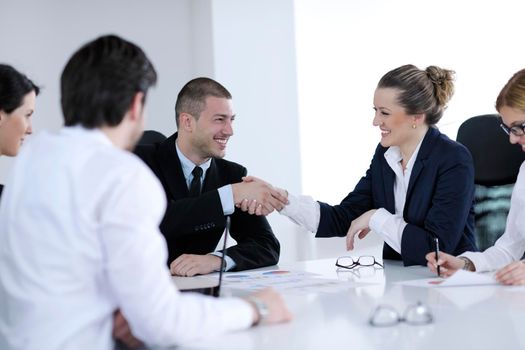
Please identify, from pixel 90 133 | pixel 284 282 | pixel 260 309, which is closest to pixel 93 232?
pixel 90 133

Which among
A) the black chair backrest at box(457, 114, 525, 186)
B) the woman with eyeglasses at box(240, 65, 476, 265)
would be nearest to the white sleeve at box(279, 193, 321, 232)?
the woman with eyeglasses at box(240, 65, 476, 265)

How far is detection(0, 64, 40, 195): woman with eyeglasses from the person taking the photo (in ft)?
9.00

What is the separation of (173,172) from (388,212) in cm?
90

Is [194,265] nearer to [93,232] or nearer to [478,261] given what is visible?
[478,261]

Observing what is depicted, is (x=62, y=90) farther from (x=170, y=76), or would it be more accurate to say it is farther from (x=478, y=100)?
(x=478, y=100)

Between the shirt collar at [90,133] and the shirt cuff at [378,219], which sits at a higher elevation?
the shirt collar at [90,133]

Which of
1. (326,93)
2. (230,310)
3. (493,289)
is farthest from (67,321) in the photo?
(326,93)

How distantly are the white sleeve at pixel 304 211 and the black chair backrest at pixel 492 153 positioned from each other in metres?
0.74

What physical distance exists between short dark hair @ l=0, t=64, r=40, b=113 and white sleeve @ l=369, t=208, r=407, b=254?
1.36 metres

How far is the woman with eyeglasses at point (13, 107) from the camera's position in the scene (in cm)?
274

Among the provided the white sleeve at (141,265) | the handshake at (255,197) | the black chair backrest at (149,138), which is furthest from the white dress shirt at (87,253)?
the black chair backrest at (149,138)

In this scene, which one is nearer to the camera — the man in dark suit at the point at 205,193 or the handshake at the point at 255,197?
the man in dark suit at the point at 205,193

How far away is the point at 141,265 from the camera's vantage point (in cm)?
137

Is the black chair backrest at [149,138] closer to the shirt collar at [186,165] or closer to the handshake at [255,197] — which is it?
the shirt collar at [186,165]
